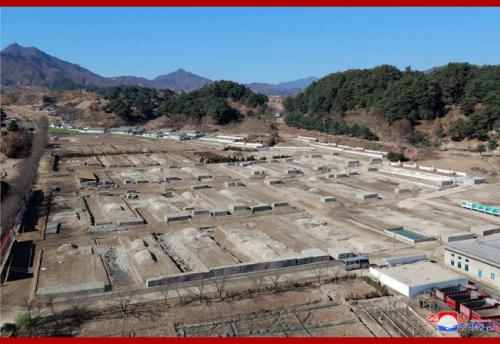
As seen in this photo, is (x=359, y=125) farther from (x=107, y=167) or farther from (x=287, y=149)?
(x=107, y=167)

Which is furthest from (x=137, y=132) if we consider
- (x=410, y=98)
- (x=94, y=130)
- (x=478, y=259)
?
(x=478, y=259)

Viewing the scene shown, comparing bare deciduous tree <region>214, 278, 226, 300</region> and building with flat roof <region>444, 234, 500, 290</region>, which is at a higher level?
building with flat roof <region>444, 234, 500, 290</region>

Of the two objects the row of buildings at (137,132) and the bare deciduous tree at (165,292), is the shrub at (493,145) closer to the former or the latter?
the row of buildings at (137,132)

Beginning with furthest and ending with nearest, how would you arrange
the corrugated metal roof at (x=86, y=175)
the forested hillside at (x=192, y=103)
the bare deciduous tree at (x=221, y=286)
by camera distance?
A: the forested hillside at (x=192, y=103) → the corrugated metal roof at (x=86, y=175) → the bare deciduous tree at (x=221, y=286)

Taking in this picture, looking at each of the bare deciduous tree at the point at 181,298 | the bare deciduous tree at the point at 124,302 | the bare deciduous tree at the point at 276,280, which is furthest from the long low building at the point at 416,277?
the bare deciduous tree at the point at 124,302

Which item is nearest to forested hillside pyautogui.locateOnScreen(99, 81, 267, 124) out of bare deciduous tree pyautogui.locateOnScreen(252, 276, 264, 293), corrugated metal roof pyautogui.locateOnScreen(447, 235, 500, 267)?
corrugated metal roof pyautogui.locateOnScreen(447, 235, 500, 267)

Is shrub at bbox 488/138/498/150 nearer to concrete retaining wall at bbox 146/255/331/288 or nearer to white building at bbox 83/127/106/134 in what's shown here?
concrete retaining wall at bbox 146/255/331/288
